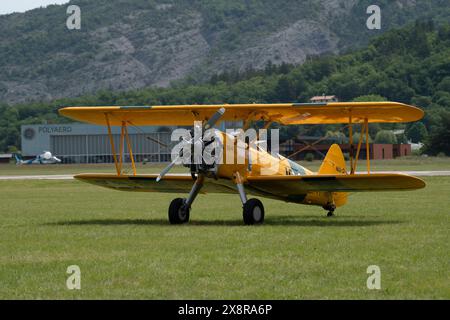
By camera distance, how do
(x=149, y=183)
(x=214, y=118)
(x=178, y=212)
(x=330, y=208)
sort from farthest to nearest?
(x=330, y=208)
(x=149, y=183)
(x=178, y=212)
(x=214, y=118)

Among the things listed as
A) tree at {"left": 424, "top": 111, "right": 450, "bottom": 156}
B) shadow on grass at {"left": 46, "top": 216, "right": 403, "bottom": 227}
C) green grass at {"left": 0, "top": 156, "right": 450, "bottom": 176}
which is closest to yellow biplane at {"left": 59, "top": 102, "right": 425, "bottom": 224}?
shadow on grass at {"left": 46, "top": 216, "right": 403, "bottom": 227}

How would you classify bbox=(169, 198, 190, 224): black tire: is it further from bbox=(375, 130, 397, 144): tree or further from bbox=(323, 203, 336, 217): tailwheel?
bbox=(375, 130, 397, 144): tree

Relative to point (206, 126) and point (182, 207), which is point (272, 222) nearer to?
point (182, 207)

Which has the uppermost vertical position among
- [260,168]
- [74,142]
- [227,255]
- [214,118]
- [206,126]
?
[214,118]

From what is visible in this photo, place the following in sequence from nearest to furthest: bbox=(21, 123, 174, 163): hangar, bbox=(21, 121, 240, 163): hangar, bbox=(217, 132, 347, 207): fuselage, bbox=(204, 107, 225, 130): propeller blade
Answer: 1. bbox=(204, 107, 225, 130): propeller blade
2. bbox=(217, 132, 347, 207): fuselage
3. bbox=(21, 121, 240, 163): hangar
4. bbox=(21, 123, 174, 163): hangar

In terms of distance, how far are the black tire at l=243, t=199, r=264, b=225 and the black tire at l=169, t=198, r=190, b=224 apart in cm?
134

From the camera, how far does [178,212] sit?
57.9 feet

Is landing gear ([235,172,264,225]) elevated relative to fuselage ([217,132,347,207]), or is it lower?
lower

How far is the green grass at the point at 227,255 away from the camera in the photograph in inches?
376

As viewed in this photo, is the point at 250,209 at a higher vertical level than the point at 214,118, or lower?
lower

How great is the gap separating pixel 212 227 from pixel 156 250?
12.6 ft

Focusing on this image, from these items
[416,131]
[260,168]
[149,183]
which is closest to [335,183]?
[260,168]

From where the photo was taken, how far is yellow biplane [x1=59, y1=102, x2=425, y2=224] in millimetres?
17062

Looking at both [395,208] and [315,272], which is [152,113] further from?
[315,272]
